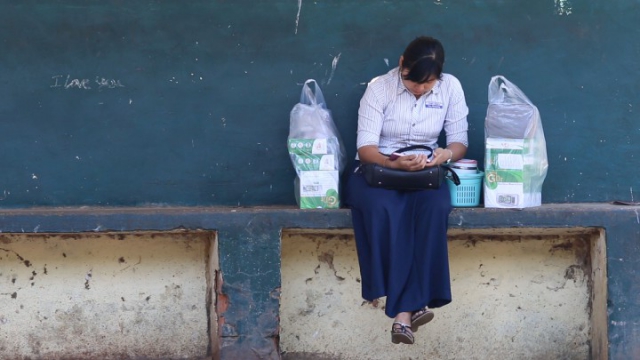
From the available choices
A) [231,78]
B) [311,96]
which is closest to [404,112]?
[311,96]

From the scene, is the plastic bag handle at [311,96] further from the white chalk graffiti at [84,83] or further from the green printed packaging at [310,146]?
the white chalk graffiti at [84,83]

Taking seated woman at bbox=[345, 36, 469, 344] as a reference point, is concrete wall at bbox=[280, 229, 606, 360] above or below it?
below

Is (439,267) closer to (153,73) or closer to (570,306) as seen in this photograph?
(570,306)

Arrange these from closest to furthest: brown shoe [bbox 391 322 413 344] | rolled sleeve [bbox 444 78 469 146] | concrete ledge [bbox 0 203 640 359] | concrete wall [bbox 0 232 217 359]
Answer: brown shoe [bbox 391 322 413 344] < concrete ledge [bbox 0 203 640 359] < rolled sleeve [bbox 444 78 469 146] < concrete wall [bbox 0 232 217 359]

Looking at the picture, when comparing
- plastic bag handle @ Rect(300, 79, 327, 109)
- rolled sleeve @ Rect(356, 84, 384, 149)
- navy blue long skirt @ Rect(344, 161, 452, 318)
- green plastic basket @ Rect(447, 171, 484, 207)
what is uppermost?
plastic bag handle @ Rect(300, 79, 327, 109)

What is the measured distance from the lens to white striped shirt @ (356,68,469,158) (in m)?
4.93

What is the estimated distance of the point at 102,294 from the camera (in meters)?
5.19

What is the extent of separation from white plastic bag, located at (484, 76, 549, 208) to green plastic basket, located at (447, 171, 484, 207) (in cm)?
6

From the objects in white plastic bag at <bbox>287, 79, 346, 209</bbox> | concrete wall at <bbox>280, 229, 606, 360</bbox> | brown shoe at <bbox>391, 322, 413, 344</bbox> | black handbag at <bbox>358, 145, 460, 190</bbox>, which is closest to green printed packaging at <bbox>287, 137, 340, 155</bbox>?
white plastic bag at <bbox>287, 79, 346, 209</bbox>

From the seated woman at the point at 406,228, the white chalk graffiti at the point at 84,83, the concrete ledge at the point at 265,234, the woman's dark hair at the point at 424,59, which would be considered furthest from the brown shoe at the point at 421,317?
the white chalk graffiti at the point at 84,83

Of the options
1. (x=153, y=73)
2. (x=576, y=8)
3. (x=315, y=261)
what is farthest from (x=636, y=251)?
(x=153, y=73)

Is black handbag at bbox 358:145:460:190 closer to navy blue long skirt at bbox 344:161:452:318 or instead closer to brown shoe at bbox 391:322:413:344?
navy blue long skirt at bbox 344:161:452:318

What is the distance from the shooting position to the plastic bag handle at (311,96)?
16.7ft

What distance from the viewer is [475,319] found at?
5.26 metres
